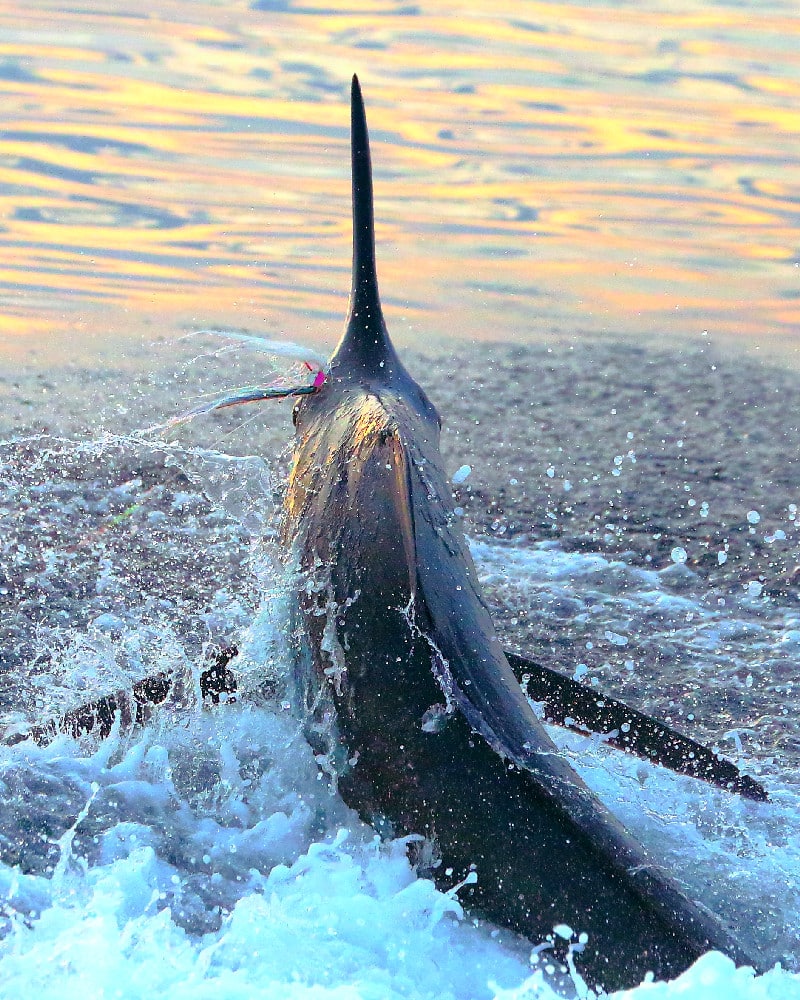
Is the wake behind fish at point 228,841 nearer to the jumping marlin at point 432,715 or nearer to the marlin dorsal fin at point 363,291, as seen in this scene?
the jumping marlin at point 432,715

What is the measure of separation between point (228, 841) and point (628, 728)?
156 cm

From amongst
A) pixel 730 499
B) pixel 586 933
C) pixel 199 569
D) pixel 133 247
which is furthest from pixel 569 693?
pixel 133 247

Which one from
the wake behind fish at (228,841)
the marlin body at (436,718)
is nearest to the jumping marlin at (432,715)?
the marlin body at (436,718)

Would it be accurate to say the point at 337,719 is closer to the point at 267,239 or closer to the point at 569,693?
the point at 569,693

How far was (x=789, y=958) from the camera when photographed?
12.4 ft

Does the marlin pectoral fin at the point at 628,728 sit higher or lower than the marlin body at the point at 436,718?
lower

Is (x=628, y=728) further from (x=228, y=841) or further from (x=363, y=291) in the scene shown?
(x=363, y=291)

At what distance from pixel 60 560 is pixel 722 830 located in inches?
151

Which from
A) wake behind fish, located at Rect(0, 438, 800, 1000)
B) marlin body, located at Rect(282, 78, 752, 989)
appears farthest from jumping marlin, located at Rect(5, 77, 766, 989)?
wake behind fish, located at Rect(0, 438, 800, 1000)

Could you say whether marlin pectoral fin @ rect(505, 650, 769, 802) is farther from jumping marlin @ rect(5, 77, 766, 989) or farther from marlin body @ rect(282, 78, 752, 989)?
marlin body @ rect(282, 78, 752, 989)

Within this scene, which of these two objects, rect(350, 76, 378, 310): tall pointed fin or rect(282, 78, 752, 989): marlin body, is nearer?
rect(282, 78, 752, 989): marlin body

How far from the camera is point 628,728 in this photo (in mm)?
4719

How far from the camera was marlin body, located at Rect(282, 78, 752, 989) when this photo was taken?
→ 3344mm

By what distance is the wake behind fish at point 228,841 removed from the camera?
3.49m
